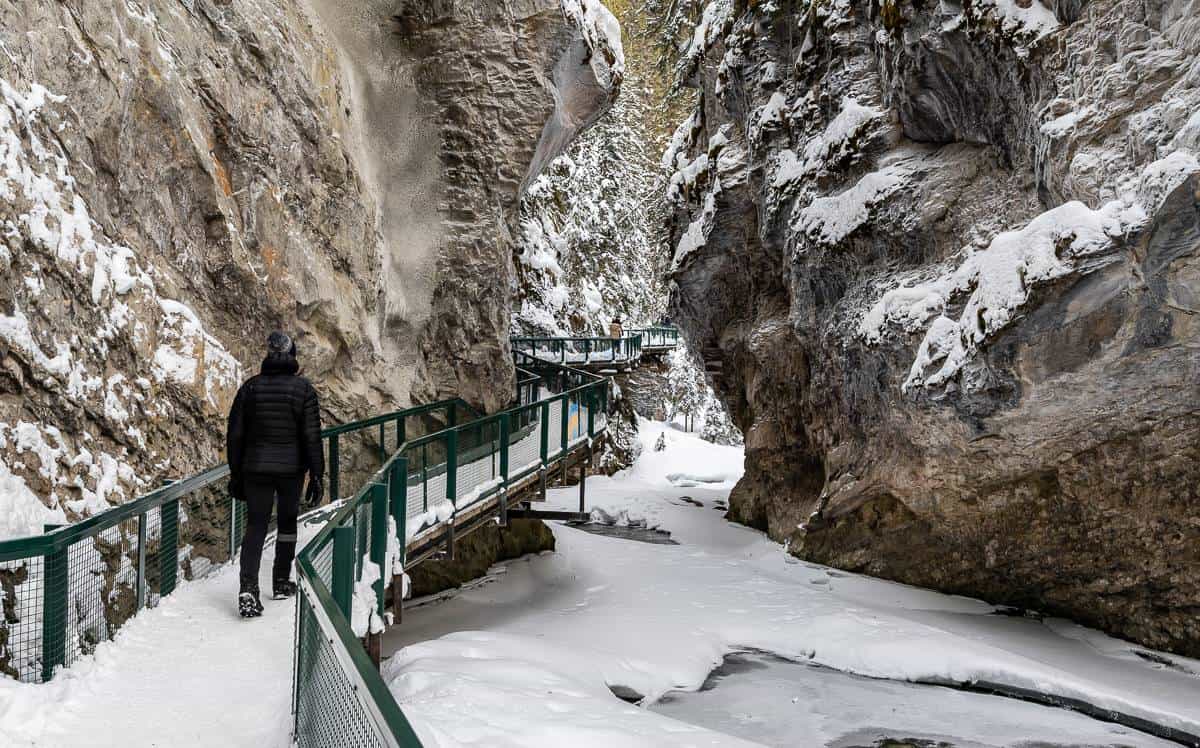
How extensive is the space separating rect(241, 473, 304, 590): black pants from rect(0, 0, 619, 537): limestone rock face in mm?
2202

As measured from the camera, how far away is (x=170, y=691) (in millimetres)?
4426

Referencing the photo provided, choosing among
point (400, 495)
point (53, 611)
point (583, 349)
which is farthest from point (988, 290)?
point (583, 349)

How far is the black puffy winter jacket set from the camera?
18.8 ft

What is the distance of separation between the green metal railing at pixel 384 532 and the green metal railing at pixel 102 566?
4.45 ft

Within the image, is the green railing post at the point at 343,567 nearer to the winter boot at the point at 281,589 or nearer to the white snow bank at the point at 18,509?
the winter boot at the point at 281,589

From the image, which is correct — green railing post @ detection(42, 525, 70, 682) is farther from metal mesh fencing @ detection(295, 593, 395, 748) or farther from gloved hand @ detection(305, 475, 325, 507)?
metal mesh fencing @ detection(295, 593, 395, 748)

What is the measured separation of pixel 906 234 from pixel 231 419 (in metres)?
10.3

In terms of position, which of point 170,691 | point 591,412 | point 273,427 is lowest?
point 170,691

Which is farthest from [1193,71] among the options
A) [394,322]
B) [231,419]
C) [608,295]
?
[608,295]

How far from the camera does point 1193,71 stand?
7.81 meters

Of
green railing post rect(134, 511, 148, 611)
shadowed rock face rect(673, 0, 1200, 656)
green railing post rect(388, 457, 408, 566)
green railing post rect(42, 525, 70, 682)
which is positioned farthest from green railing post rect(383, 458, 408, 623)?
shadowed rock face rect(673, 0, 1200, 656)

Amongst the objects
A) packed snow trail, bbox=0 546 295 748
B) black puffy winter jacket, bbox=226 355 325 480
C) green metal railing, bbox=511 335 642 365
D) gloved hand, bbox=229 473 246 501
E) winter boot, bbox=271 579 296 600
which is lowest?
packed snow trail, bbox=0 546 295 748

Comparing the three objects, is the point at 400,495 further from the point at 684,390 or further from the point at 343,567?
the point at 684,390

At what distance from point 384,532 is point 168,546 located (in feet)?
5.25
